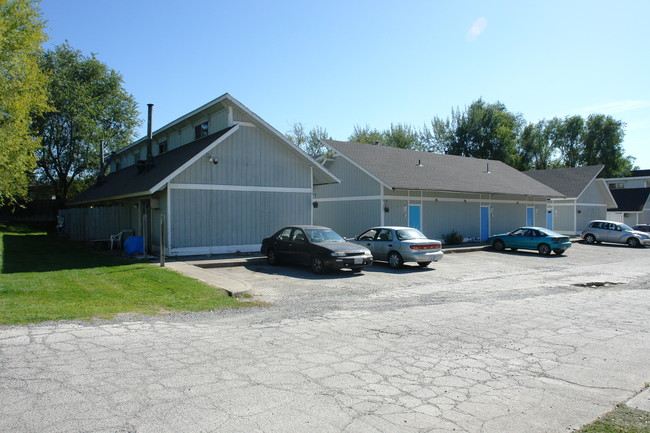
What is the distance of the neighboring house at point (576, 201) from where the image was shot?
35750 mm

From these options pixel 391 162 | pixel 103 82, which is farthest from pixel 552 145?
pixel 103 82

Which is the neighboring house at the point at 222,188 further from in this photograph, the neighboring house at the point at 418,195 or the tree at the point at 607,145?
the tree at the point at 607,145

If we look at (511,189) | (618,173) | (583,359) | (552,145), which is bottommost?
(583,359)

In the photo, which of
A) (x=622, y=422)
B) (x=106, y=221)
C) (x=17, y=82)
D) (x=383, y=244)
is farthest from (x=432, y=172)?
(x=622, y=422)

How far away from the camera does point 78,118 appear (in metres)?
37.8

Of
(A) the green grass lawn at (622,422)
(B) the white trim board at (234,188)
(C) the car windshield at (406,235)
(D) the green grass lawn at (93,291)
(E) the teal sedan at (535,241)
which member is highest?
(B) the white trim board at (234,188)

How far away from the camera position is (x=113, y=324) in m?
7.51

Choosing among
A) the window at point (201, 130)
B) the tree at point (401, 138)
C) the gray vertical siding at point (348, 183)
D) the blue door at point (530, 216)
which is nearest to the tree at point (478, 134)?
the tree at point (401, 138)

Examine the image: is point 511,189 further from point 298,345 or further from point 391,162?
point 298,345

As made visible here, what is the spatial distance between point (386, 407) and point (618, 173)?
247 ft

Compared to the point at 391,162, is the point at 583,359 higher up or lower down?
lower down

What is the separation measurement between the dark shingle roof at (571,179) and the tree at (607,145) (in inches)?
1295

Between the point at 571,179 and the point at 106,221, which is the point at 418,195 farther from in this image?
the point at 571,179

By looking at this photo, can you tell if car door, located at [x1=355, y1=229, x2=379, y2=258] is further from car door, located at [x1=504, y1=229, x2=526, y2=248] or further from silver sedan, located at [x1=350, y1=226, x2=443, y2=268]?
car door, located at [x1=504, y1=229, x2=526, y2=248]
